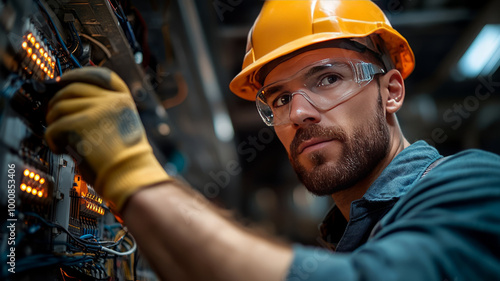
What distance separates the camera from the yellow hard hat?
5.62 ft

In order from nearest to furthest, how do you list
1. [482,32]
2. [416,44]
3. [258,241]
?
[258,241], [482,32], [416,44]

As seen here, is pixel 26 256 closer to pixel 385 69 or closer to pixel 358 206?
pixel 358 206

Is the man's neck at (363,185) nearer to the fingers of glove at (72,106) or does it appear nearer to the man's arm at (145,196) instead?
the man's arm at (145,196)

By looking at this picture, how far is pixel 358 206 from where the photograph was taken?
1438mm

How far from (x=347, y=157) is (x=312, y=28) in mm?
684

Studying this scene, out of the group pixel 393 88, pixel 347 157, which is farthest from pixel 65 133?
pixel 393 88

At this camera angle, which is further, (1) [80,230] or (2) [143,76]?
(2) [143,76]

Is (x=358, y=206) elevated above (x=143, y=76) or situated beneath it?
situated beneath

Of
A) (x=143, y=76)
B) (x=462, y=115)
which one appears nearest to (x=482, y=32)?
(x=462, y=115)

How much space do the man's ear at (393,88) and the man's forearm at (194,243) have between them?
3.96 ft

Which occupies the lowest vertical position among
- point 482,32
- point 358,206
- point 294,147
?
point 482,32

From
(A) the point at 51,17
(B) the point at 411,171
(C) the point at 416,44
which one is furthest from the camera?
(C) the point at 416,44

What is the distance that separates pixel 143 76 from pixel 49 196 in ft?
3.89

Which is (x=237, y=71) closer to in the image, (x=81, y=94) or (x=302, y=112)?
(x=302, y=112)
